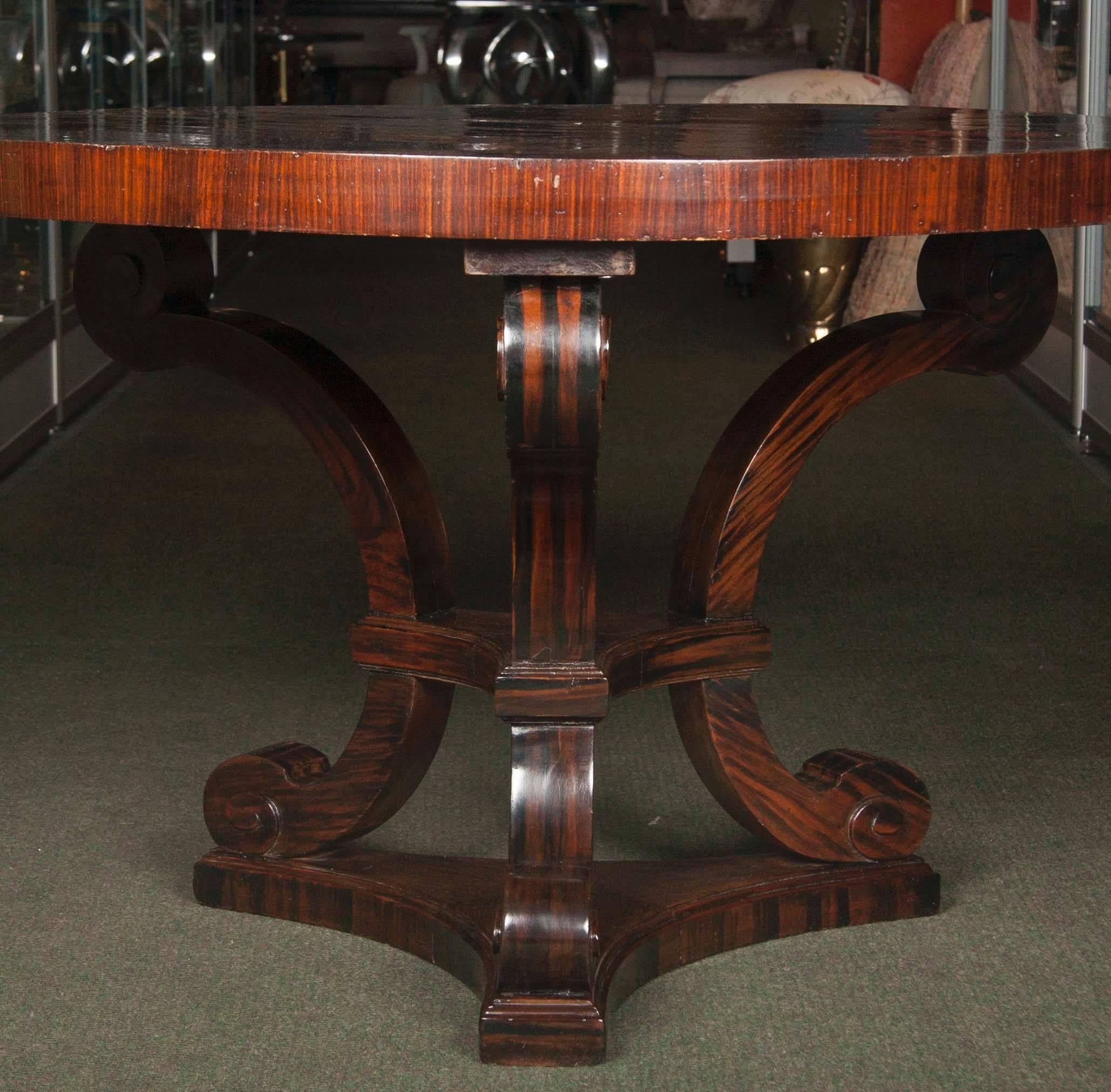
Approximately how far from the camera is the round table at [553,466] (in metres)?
1.02

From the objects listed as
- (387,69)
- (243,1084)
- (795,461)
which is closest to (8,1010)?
(243,1084)

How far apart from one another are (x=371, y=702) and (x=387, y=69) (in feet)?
26.2

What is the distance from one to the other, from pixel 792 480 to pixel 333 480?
38 centimetres

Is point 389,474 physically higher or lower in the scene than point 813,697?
higher

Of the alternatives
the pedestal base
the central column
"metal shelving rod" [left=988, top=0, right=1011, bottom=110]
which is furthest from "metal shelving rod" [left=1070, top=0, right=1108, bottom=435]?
the central column

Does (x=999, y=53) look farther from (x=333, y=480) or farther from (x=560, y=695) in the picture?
(x=560, y=695)

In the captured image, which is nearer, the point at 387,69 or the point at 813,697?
the point at 813,697

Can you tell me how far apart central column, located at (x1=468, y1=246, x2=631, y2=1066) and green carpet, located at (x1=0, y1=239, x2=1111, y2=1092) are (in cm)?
4

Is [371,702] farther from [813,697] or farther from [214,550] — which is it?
[214,550]

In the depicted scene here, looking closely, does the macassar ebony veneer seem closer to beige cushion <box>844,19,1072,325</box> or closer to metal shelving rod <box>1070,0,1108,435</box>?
metal shelving rod <box>1070,0,1108,435</box>

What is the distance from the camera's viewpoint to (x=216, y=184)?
3.34 feet

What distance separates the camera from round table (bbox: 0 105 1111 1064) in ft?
3.34

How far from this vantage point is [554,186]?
0.99 m

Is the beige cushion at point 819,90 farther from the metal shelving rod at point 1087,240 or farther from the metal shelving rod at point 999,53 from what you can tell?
the metal shelving rod at point 1087,240
